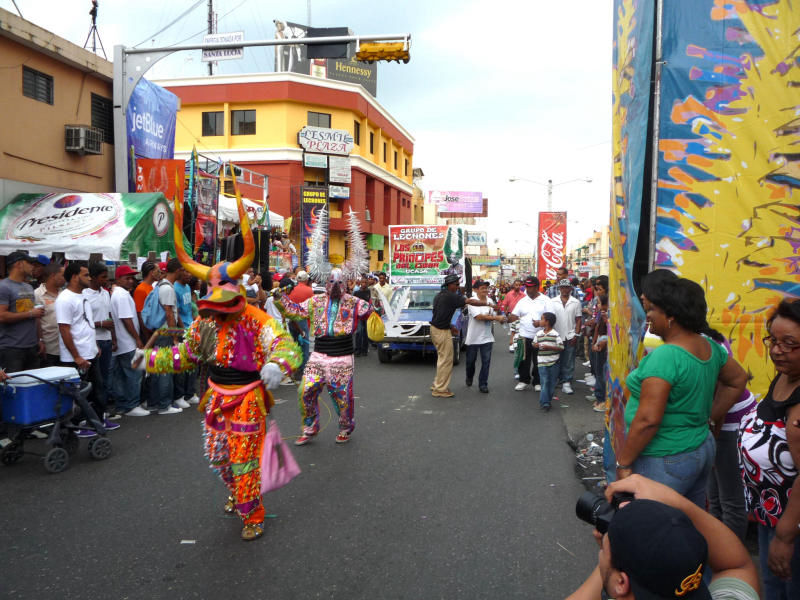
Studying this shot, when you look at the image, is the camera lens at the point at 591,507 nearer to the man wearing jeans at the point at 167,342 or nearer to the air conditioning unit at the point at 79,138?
the man wearing jeans at the point at 167,342

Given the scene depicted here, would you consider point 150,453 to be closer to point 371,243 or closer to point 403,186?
point 371,243

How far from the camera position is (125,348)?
734 cm

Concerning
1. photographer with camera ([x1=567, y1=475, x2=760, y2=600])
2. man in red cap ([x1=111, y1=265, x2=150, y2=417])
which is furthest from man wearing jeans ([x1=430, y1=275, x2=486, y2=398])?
photographer with camera ([x1=567, y1=475, x2=760, y2=600])

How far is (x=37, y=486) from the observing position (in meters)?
5.02

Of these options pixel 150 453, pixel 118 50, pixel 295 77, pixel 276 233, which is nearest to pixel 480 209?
pixel 295 77

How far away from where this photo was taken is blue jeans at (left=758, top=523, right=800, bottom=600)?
2.29 meters

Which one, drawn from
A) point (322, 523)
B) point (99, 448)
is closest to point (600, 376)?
point (322, 523)

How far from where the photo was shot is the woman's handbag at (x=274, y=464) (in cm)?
415

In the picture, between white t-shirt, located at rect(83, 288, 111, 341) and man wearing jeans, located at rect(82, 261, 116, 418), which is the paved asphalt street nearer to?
man wearing jeans, located at rect(82, 261, 116, 418)

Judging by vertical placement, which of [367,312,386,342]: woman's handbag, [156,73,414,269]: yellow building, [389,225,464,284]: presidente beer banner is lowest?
[367,312,386,342]: woman's handbag

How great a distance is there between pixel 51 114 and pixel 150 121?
2133mm

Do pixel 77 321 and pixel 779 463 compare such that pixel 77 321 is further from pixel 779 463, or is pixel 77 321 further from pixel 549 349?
pixel 779 463

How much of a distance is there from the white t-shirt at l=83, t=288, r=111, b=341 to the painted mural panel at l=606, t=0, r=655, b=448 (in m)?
5.78

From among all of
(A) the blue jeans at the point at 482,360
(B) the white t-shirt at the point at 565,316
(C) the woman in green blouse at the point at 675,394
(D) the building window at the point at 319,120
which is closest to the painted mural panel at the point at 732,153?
(C) the woman in green blouse at the point at 675,394
